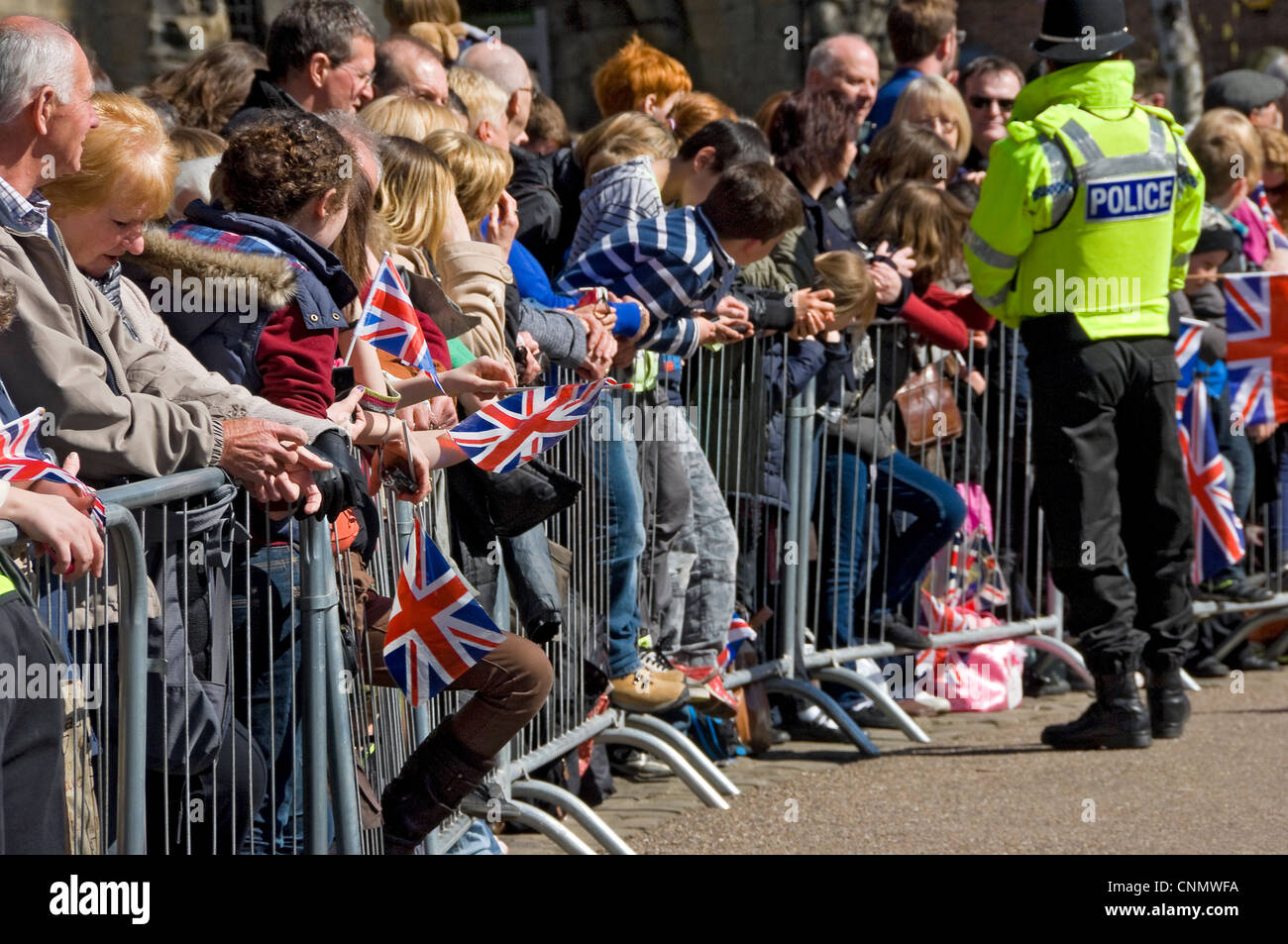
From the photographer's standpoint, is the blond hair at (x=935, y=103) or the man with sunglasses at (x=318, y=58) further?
the blond hair at (x=935, y=103)

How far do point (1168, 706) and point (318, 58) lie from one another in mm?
3830

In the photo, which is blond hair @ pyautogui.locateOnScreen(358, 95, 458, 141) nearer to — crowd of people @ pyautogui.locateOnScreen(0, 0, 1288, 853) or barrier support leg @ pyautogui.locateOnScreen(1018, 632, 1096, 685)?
crowd of people @ pyautogui.locateOnScreen(0, 0, 1288, 853)

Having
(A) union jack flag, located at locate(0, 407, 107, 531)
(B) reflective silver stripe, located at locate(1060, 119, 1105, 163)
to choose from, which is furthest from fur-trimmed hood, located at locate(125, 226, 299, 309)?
(B) reflective silver stripe, located at locate(1060, 119, 1105, 163)

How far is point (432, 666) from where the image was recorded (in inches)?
174

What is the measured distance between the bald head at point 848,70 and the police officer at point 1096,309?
2.06 metres

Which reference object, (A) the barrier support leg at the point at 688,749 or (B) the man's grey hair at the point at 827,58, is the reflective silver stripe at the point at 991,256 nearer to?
(A) the barrier support leg at the point at 688,749

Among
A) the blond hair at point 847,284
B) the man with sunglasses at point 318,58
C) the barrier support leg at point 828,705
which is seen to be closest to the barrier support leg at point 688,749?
the barrier support leg at point 828,705

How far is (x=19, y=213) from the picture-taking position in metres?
3.73

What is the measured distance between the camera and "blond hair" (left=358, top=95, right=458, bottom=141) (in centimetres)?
600

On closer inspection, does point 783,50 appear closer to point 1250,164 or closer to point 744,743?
point 1250,164

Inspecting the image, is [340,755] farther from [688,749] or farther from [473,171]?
[688,749]

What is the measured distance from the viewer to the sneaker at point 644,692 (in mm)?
6062

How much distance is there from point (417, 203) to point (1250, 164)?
505 cm

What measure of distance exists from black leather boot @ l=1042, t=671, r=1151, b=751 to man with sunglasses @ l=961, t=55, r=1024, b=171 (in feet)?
11.5
